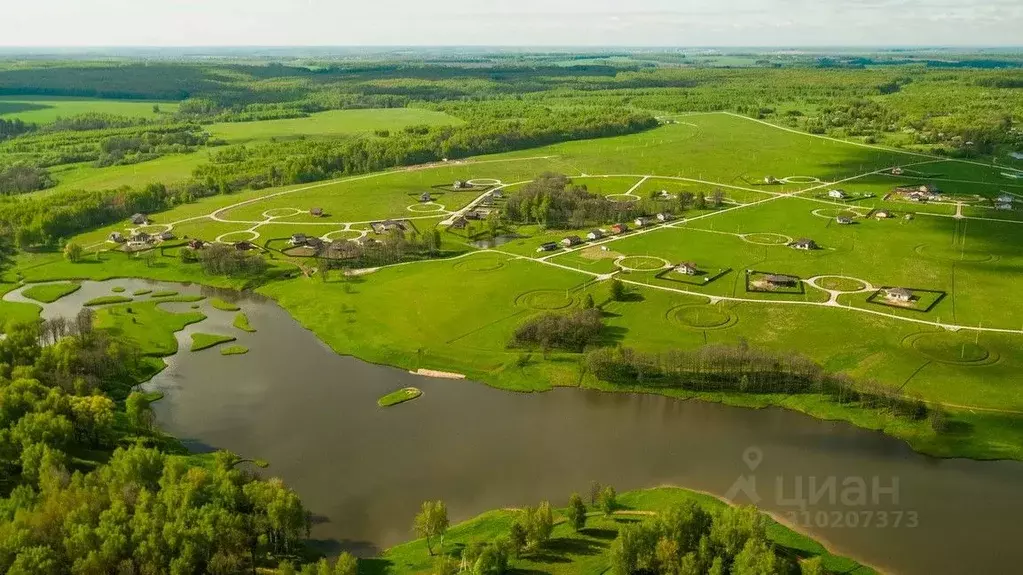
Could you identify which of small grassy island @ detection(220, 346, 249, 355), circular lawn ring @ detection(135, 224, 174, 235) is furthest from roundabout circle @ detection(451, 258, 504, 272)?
circular lawn ring @ detection(135, 224, 174, 235)

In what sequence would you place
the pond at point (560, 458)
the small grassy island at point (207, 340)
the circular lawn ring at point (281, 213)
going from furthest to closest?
the circular lawn ring at point (281, 213)
the small grassy island at point (207, 340)
the pond at point (560, 458)

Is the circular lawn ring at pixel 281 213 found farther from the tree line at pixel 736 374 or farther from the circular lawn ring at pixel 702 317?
the tree line at pixel 736 374

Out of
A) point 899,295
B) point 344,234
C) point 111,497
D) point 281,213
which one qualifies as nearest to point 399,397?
point 111,497

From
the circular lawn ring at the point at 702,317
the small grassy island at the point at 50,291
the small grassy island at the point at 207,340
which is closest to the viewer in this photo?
the circular lawn ring at the point at 702,317

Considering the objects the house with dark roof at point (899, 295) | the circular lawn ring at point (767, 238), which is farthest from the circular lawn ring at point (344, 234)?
the house with dark roof at point (899, 295)

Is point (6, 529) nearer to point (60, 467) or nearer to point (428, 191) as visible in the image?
point (60, 467)

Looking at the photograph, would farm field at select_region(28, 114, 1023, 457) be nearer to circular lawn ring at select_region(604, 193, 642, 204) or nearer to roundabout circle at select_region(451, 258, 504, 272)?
roundabout circle at select_region(451, 258, 504, 272)

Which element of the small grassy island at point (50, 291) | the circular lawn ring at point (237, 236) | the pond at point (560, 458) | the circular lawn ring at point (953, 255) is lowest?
the pond at point (560, 458)
